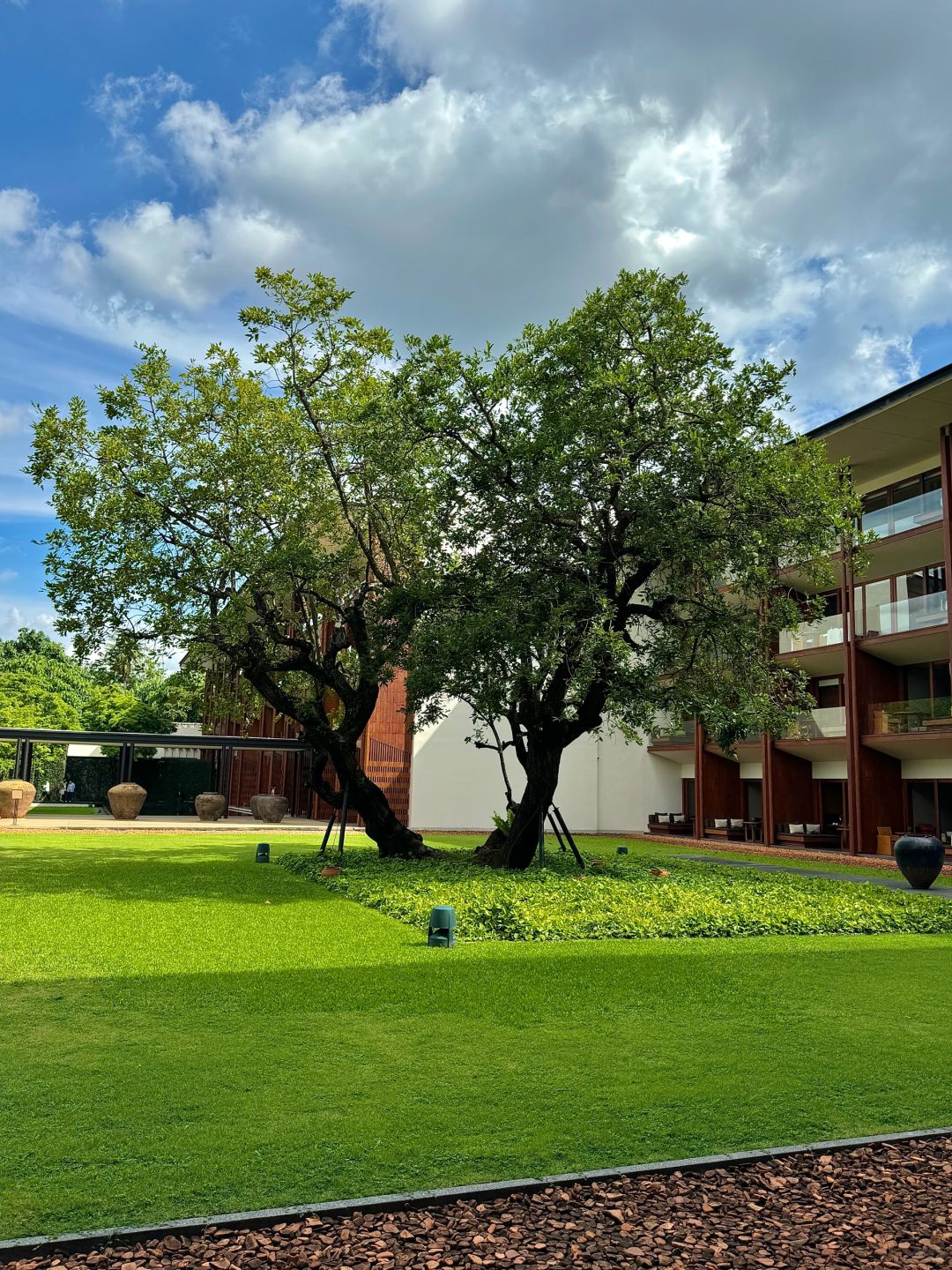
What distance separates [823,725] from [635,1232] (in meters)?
25.6

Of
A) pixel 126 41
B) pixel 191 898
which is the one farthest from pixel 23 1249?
pixel 126 41

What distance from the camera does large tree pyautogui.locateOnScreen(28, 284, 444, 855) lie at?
1717 cm

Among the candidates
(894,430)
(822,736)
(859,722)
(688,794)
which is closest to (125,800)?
(688,794)

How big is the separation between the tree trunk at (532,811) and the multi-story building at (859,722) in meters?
5.73

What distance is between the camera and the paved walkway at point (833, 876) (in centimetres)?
1689

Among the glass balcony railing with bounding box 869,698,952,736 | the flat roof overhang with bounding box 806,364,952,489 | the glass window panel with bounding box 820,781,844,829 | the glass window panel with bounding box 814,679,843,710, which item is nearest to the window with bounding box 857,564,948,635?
the glass balcony railing with bounding box 869,698,952,736

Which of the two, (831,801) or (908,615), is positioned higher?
(908,615)

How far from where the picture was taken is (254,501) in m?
17.6

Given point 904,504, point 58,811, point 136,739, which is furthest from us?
point 58,811

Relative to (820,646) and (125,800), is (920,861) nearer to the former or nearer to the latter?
(820,646)

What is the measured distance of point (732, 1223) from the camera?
13.2ft

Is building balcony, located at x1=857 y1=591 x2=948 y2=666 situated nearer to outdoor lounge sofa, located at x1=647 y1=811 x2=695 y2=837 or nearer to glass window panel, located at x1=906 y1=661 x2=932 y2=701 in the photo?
glass window panel, located at x1=906 y1=661 x2=932 y2=701

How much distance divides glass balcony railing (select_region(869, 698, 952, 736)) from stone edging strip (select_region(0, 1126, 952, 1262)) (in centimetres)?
2096

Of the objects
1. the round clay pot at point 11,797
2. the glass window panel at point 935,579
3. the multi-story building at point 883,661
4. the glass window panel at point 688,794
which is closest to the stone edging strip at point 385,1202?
the multi-story building at point 883,661
